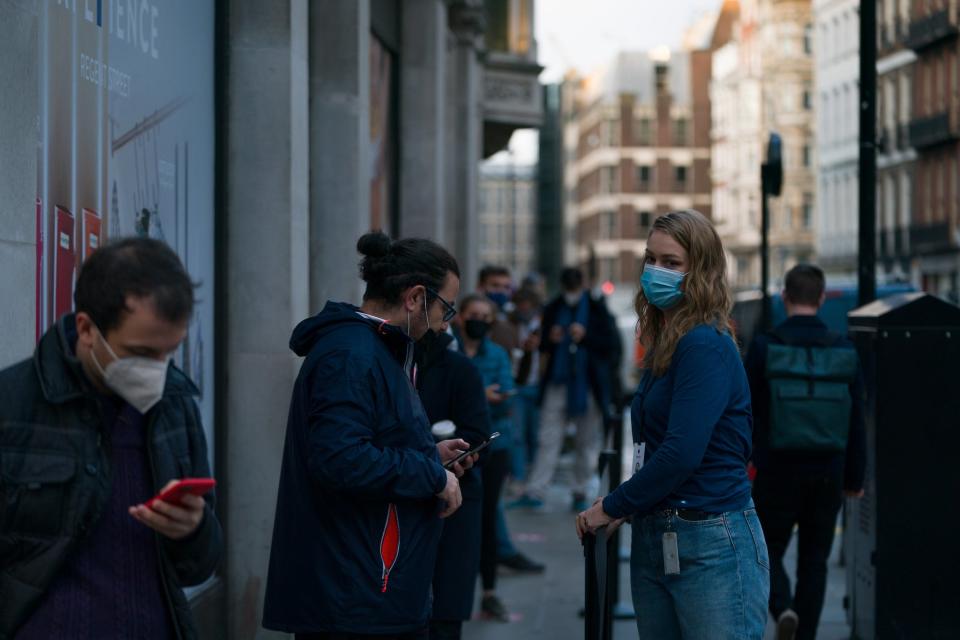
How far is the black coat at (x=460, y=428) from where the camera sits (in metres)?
7.07

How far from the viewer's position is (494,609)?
9.91m

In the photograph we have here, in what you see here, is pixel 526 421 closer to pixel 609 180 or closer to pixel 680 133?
pixel 609 180

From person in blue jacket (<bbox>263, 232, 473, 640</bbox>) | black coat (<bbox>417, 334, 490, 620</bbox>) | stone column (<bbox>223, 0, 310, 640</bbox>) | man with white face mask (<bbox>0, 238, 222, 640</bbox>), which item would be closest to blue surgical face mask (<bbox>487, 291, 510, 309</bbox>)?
stone column (<bbox>223, 0, 310, 640</bbox>)

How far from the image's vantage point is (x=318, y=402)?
4.47m

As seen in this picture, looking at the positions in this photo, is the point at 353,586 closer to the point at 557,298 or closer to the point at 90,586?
the point at 90,586

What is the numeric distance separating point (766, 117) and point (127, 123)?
9834 centimetres

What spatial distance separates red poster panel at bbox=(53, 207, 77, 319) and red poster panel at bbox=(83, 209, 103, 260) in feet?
0.40

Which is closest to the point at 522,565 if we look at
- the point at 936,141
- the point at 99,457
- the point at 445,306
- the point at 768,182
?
the point at 768,182

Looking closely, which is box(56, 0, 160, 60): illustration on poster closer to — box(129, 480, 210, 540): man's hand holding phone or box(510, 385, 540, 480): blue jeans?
box(129, 480, 210, 540): man's hand holding phone

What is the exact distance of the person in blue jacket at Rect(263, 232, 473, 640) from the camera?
14.5ft

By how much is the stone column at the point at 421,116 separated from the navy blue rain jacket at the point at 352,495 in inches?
385

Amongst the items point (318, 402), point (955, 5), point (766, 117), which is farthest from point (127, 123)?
point (766, 117)

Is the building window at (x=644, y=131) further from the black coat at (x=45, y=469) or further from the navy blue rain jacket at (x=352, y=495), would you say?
the black coat at (x=45, y=469)

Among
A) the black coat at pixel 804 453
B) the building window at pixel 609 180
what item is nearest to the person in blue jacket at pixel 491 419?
the black coat at pixel 804 453
